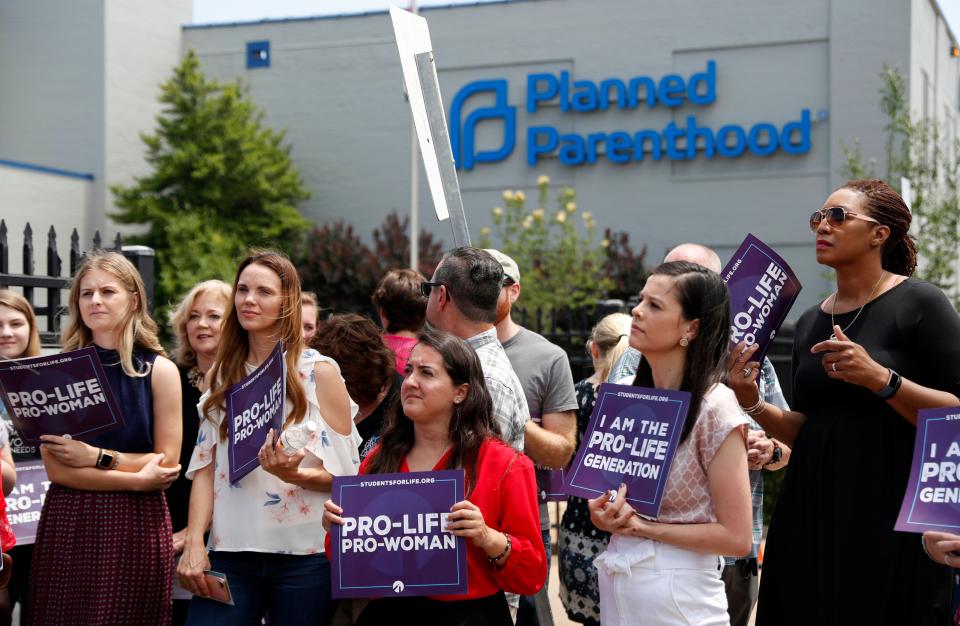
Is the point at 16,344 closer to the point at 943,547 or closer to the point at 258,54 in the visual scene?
the point at 943,547

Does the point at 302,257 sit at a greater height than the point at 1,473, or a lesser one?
greater

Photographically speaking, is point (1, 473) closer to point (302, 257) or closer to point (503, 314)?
point (503, 314)

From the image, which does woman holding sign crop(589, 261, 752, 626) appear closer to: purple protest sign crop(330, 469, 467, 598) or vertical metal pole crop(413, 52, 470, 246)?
purple protest sign crop(330, 469, 467, 598)

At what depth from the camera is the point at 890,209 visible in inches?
145

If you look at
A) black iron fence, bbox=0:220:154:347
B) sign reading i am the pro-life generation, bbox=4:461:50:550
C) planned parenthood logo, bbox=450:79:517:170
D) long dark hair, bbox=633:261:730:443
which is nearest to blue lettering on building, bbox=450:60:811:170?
planned parenthood logo, bbox=450:79:517:170

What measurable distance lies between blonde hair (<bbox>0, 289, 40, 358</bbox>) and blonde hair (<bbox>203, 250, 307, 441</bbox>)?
1592 mm

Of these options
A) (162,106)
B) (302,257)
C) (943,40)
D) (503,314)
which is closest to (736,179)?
(943,40)

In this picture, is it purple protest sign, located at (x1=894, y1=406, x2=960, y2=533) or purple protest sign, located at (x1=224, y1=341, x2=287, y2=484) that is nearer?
purple protest sign, located at (x1=894, y1=406, x2=960, y2=533)

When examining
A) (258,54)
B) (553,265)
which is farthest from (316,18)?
(553,265)

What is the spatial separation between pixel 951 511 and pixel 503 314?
7.30 ft

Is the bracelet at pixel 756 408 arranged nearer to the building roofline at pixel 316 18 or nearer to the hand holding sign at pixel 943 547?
the hand holding sign at pixel 943 547

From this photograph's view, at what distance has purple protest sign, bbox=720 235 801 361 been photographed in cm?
376

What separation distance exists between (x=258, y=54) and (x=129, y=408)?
77.6ft

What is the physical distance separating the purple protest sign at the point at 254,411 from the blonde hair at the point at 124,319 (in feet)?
2.22
